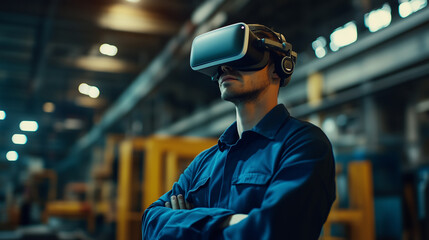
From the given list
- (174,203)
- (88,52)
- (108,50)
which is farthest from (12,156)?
(174,203)

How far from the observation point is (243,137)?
1.31m

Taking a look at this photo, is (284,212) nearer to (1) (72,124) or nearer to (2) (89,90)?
(2) (89,90)

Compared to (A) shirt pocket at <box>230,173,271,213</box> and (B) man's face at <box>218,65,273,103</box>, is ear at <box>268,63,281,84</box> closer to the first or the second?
(B) man's face at <box>218,65,273,103</box>

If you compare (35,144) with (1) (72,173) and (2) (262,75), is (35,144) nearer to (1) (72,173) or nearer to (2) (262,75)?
(2) (262,75)

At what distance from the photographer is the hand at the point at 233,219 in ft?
3.68

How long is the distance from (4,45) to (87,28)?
98 cm

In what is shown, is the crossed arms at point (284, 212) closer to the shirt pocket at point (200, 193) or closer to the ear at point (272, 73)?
the shirt pocket at point (200, 193)

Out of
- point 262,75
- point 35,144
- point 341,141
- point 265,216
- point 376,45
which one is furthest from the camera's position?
point 341,141

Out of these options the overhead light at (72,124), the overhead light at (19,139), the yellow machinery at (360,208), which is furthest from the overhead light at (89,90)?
the yellow machinery at (360,208)

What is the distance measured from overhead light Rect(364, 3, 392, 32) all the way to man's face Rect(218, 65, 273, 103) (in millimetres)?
5182

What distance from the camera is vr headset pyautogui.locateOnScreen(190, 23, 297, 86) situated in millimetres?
1185

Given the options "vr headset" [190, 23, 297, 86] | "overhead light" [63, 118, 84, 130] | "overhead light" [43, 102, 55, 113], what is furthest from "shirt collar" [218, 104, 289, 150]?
"overhead light" [63, 118, 84, 130]

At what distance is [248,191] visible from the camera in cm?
118

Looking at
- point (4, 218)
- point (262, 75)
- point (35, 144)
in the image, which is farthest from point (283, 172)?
point (4, 218)
